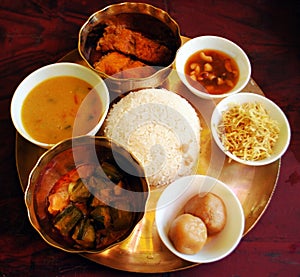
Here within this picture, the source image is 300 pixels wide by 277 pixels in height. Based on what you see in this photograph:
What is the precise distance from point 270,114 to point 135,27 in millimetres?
824

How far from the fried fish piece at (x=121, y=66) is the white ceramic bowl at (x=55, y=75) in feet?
Answer: 0.33

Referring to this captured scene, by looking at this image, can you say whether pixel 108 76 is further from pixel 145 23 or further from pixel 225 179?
pixel 225 179

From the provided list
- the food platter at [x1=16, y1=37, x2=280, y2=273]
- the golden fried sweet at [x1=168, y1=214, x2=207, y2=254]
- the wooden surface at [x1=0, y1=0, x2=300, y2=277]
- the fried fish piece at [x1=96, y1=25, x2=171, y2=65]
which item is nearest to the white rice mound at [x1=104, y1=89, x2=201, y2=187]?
the food platter at [x1=16, y1=37, x2=280, y2=273]

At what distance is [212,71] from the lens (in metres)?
2.21

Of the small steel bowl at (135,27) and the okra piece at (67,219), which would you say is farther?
the small steel bowl at (135,27)

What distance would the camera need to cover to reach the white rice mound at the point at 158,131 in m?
1.95

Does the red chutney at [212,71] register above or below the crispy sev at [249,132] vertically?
above

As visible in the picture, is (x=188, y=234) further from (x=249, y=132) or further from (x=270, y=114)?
(x=270, y=114)

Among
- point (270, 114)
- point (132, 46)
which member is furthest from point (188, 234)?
point (132, 46)

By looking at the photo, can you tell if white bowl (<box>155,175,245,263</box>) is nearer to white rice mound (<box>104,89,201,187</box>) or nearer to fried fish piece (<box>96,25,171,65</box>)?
white rice mound (<box>104,89,201,187</box>)

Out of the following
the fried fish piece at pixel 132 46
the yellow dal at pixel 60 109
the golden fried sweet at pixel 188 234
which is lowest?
the golden fried sweet at pixel 188 234

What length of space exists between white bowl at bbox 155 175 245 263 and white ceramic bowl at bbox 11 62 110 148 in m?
0.45

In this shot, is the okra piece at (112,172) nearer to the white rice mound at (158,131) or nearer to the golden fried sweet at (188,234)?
the white rice mound at (158,131)

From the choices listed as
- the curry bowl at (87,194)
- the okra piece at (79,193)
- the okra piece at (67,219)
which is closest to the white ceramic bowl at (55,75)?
the curry bowl at (87,194)
